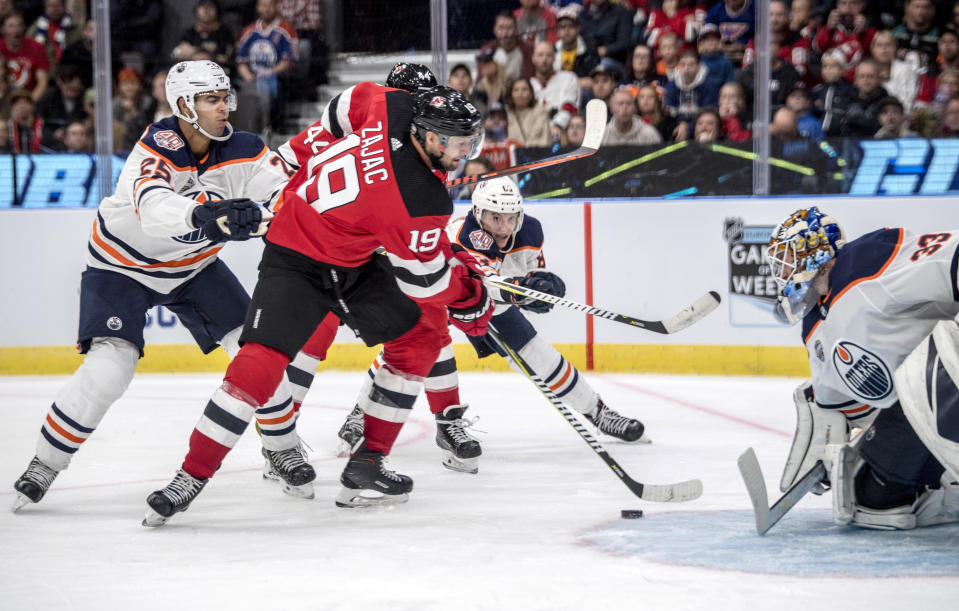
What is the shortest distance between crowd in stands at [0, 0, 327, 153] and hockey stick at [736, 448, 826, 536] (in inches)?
147

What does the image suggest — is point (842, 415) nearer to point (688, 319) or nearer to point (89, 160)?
point (688, 319)

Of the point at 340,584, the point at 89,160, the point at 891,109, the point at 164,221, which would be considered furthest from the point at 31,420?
the point at 891,109

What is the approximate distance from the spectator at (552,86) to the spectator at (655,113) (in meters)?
0.33

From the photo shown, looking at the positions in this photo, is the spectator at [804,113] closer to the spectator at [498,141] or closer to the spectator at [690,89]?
the spectator at [690,89]

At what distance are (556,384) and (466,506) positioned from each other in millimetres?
910

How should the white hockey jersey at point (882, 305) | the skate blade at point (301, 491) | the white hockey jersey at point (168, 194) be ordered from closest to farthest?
the white hockey jersey at point (882, 305), the white hockey jersey at point (168, 194), the skate blade at point (301, 491)

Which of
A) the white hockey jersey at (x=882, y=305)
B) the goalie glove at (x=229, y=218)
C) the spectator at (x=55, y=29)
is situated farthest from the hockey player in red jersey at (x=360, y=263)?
the spectator at (x=55, y=29)

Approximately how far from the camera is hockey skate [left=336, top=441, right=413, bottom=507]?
3127 millimetres

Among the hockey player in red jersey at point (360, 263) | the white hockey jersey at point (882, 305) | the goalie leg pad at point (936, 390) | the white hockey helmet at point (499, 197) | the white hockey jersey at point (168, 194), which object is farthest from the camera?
the white hockey helmet at point (499, 197)

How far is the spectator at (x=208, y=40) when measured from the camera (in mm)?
5855

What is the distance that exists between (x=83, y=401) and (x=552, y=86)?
11.0 ft

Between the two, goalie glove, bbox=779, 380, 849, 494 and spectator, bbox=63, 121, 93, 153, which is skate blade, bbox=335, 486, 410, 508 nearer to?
goalie glove, bbox=779, 380, 849, 494

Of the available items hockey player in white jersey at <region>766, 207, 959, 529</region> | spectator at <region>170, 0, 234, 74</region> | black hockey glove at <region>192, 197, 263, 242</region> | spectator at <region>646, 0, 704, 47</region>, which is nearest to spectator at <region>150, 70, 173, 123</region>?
spectator at <region>170, 0, 234, 74</region>

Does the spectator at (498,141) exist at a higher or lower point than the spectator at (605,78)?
lower
